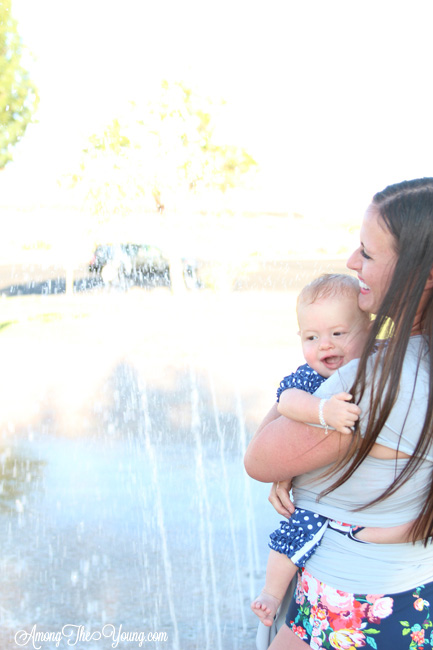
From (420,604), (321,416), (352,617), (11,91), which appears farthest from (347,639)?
(11,91)

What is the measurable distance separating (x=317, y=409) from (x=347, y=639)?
0.42m

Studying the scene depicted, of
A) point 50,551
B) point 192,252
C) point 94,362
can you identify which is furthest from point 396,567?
point 192,252

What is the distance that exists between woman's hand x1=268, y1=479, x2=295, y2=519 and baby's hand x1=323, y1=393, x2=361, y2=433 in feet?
0.82

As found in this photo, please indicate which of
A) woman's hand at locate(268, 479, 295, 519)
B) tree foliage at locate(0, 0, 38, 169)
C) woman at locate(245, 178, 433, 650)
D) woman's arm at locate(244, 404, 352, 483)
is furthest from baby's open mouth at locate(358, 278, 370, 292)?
tree foliage at locate(0, 0, 38, 169)

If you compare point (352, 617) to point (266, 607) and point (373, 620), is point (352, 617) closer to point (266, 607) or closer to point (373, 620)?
point (373, 620)

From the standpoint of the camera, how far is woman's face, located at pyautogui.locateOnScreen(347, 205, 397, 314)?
1.25m

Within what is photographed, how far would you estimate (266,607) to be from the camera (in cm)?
143

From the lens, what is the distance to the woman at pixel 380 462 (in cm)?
Answer: 122

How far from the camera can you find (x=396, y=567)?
131 centimetres

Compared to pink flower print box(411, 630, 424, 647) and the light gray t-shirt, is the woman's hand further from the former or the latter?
pink flower print box(411, 630, 424, 647)

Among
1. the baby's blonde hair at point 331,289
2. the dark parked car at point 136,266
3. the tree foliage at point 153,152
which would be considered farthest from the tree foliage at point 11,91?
the baby's blonde hair at point 331,289

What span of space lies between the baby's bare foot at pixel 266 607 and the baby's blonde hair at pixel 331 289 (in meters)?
0.59

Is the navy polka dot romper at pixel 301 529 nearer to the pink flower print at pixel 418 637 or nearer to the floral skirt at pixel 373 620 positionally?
the floral skirt at pixel 373 620

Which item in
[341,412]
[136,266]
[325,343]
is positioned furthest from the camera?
[136,266]
